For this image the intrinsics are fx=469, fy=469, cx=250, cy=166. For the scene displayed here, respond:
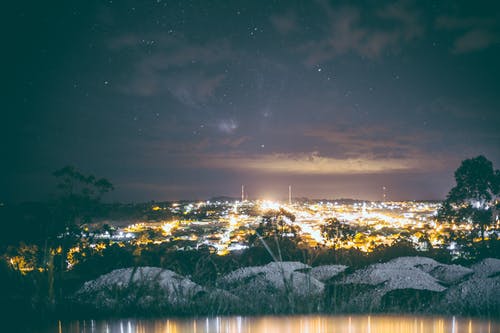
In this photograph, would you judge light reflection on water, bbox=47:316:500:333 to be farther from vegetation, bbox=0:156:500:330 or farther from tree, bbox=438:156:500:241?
tree, bbox=438:156:500:241

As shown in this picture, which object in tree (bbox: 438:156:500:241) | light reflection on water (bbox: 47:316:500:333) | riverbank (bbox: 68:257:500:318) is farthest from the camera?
tree (bbox: 438:156:500:241)

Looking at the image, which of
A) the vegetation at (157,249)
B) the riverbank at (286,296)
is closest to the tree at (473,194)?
the vegetation at (157,249)

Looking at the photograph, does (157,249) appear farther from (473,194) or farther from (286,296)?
(473,194)

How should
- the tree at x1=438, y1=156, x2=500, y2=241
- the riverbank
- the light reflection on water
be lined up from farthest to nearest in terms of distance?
the tree at x1=438, y1=156, x2=500, y2=241, the riverbank, the light reflection on water

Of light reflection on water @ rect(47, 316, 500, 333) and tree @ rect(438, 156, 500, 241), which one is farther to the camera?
tree @ rect(438, 156, 500, 241)

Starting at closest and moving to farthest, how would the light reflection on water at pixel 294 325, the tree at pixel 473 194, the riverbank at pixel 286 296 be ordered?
the light reflection on water at pixel 294 325
the riverbank at pixel 286 296
the tree at pixel 473 194

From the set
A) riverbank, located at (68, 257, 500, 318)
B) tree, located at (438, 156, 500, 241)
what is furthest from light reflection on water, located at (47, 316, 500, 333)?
tree, located at (438, 156, 500, 241)

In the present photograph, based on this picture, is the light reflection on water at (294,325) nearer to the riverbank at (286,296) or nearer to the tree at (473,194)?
the riverbank at (286,296)
